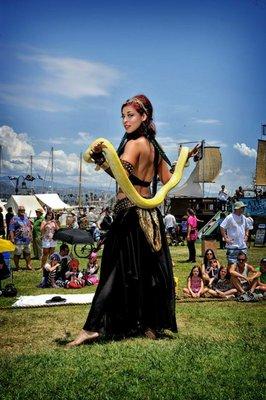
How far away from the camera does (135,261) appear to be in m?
4.77

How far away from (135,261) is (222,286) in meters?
5.16

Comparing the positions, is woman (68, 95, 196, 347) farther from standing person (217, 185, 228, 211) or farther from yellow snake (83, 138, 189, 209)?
standing person (217, 185, 228, 211)

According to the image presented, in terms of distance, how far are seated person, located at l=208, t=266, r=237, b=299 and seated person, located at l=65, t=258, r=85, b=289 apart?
3.27m

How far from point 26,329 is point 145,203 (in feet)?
7.60

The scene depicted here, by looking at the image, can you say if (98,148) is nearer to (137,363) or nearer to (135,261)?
(135,261)

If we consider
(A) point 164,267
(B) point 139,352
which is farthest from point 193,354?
(A) point 164,267

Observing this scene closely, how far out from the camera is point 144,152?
489 cm

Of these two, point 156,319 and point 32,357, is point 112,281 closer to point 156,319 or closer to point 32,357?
point 156,319

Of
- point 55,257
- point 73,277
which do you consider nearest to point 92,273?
point 73,277

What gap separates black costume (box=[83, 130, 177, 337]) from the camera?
4.73m

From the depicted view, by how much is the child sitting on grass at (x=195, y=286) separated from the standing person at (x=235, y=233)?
2.63ft

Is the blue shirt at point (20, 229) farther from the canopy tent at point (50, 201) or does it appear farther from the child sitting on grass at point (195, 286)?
the canopy tent at point (50, 201)

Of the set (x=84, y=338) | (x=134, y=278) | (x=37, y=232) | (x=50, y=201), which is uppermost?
(x=50, y=201)

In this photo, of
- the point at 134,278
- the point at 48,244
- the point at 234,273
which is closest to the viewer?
the point at 134,278
